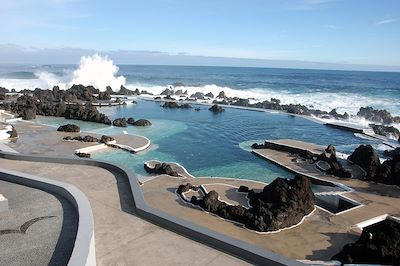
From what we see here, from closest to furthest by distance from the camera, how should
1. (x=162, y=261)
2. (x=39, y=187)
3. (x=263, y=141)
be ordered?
(x=162, y=261) → (x=39, y=187) → (x=263, y=141)

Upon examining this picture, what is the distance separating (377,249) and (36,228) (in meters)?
8.17

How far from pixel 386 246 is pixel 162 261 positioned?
649 cm

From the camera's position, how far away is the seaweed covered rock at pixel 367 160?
60.8 ft

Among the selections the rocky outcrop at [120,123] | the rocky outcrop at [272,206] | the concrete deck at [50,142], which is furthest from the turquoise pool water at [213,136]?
the rocky outcrop at [272,206]

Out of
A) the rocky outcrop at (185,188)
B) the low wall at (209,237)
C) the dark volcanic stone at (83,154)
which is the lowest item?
the dark volcanic stone at (83,154)

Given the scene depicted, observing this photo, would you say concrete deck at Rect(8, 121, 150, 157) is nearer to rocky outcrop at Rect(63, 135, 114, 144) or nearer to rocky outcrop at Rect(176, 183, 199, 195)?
rocky outcrop at Rect(63, 135, 114, 144)

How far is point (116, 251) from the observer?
6820mm

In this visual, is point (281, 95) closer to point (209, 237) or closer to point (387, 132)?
point (387, 132)

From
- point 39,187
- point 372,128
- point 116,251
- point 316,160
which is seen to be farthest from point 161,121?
point 116,251

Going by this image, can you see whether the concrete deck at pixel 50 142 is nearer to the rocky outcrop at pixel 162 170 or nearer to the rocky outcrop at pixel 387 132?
the rocky outcrop at pixel 162 170

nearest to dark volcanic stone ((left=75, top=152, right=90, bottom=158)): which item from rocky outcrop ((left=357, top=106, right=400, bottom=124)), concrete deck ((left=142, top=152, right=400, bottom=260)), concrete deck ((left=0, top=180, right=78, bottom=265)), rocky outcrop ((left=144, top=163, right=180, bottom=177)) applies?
rocky outcrop ((left=144, top=163, right=180, bottom=177))

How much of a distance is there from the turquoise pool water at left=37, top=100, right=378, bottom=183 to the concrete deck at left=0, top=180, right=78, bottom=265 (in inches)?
425

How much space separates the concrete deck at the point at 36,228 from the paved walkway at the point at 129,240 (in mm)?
654

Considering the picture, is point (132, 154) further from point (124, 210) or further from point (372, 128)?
point (372, 128)
